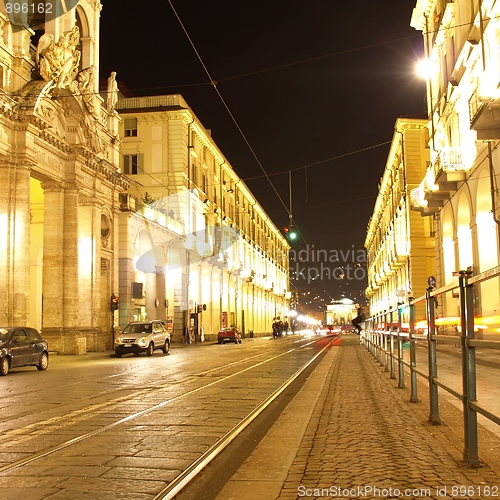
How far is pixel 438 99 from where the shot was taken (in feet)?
107

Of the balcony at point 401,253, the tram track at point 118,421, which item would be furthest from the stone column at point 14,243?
the balcony at point 401,253

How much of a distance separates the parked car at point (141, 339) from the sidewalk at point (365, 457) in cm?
1921

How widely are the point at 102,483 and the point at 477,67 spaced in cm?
2237

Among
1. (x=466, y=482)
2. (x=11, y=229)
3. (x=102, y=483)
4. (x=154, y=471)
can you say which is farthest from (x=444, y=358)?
(x=11, y=229)

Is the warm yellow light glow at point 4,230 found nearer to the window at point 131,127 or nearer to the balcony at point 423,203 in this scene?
the balcony at point 423,203

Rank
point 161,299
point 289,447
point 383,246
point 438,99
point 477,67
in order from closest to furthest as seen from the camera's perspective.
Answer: point 289,447
point 477,67
point 438,99
point 161,299
point 383,246

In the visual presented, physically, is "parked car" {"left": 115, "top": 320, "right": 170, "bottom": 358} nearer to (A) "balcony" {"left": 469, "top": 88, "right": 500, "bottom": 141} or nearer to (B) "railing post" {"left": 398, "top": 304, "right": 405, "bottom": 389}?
(A) "balcony" {"left": 469, "top": 88, "right": 500, "bottom": 141}

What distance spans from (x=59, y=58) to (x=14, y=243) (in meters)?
9.56

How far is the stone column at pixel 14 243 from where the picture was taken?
25.3 meters

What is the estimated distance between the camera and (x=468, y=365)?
5.20m

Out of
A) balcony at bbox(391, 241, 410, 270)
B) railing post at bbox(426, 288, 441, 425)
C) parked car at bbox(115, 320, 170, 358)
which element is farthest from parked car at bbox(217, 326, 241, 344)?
railing post at bbox(426, 288, 441, 425)

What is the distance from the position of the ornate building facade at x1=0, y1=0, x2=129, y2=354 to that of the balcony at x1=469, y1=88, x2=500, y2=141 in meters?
17.8

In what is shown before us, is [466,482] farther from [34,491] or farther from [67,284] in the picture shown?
[67,284]

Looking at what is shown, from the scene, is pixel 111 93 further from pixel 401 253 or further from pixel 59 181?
pixel 401 253
